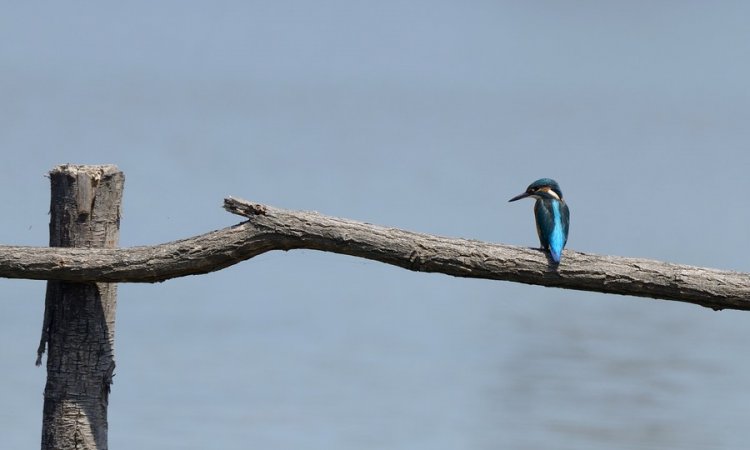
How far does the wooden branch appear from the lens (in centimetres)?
400

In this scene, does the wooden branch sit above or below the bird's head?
below

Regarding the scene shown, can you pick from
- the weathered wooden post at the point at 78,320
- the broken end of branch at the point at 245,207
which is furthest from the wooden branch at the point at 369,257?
the weathered wooden post at the point at 78,320

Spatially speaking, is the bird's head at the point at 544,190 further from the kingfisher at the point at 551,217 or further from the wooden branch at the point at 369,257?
the wooden branch at the point at 369,257

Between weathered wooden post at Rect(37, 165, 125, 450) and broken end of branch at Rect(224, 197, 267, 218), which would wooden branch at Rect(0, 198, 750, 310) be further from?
weathered wooden post at Rect(37, 165, 125, 450)

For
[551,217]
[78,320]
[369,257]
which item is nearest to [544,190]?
[551,217]

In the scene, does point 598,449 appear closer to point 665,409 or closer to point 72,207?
point 665,409

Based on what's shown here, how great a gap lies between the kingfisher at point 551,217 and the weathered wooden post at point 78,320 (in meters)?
1.63

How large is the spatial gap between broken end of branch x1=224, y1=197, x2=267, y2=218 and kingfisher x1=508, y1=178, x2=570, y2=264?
3.49 feet

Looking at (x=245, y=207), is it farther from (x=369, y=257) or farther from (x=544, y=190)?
(x=544, y=190)

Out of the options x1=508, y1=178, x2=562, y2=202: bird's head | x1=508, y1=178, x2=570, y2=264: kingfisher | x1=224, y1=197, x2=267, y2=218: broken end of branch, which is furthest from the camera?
x1=508, y1=178, x2=562, y2=202: bird's head

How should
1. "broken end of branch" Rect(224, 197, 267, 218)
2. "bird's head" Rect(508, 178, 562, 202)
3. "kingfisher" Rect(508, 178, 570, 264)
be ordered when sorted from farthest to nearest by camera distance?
"bird's head" Rect(508, 178, 562, 202), "kingfisher" Rect(508, 178, 570, 264), "broken end of branch" Rect(224, 197, 267, 218)

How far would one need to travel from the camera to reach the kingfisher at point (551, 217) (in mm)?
4242

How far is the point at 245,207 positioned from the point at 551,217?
132cm

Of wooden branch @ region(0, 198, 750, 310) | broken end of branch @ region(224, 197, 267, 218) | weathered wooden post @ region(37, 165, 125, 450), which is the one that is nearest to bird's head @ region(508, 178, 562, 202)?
wooden branch @ region(0, 198, 750, 310)
